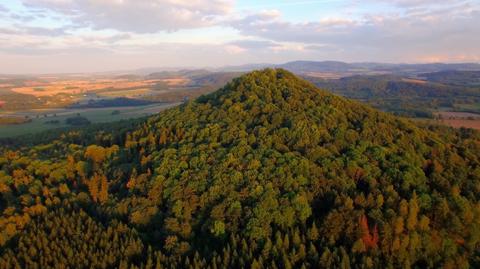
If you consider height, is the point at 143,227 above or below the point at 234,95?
below

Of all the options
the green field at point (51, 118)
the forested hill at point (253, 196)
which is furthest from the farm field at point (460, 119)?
the green field at point (51, 118)

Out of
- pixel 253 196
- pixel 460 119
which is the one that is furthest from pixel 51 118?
pixel 460 119

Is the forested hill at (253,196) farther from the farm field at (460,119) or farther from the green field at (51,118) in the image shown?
the green field at (51,118)

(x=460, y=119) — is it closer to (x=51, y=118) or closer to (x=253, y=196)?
(x=253, y=196)

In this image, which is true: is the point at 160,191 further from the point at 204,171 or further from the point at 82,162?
the point at 82,162

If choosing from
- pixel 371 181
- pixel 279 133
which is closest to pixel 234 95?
pixel 279 133

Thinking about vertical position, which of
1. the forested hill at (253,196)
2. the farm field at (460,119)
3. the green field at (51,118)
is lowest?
the farm field at (460,119)

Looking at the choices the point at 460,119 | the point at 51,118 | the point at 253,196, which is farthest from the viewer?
the point at 51,118

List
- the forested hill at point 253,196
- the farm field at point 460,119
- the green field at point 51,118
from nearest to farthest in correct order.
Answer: the forested hill at point 253,196
the farm field at point 460,119
the green field at point 51,118

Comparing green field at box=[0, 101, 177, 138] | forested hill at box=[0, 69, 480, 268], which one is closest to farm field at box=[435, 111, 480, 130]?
forested hill at box=[0, 69, 480, 268]
